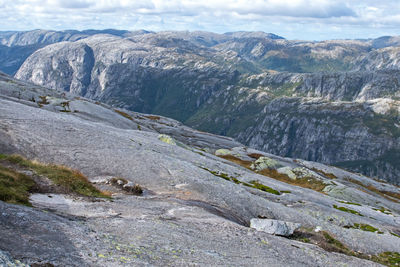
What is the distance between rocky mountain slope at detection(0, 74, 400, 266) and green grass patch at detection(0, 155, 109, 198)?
205mm

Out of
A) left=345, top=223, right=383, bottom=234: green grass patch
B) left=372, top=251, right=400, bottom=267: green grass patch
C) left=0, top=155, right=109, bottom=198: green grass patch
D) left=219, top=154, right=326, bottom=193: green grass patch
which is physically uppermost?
left=0, top=155, right=109, bottom=198: green grass patch

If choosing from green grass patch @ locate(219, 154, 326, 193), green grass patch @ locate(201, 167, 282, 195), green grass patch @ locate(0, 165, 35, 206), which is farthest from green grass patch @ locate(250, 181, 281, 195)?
green grass patch @ locate(0, 165, 35, 206)

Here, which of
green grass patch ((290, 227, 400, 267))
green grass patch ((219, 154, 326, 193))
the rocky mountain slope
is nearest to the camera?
the rocky mountain slope

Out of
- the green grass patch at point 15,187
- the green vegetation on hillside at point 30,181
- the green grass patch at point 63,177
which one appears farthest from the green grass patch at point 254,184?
the green grass patch at point 15,187

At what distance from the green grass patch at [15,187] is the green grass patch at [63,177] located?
2.07 m

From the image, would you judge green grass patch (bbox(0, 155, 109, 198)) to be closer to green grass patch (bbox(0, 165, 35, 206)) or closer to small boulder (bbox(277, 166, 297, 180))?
green grass patch (bbox(0, 165, 35, 206))

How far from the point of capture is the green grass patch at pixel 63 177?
84.9ft

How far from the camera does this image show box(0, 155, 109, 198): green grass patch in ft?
84.9

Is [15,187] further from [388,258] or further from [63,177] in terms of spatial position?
[388,258]

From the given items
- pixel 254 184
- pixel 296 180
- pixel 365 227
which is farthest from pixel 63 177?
pixel 296 180

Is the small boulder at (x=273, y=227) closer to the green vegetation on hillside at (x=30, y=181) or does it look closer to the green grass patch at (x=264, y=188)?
the green vegetation on hillside at (x=30, y=181)

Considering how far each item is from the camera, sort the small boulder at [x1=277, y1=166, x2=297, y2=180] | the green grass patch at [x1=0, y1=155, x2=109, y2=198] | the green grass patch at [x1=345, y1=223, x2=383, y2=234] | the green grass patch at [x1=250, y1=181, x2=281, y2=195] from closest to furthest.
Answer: the green grass patch at [x1=0, y1=155, x2=109, y2=198]
the green grass patch at [x1=345, y1=223, x2=383, y2=234]
the green grass patch at [x1=250, y1=181, x2=281, y2=195]
the small boulder at [x1=277, y1=166, x2=297, y2=180]

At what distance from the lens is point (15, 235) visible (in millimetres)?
14867

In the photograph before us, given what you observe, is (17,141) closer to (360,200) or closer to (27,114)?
(27,114)
